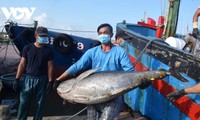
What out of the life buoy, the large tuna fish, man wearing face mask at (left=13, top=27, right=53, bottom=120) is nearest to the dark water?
A: the life buoy

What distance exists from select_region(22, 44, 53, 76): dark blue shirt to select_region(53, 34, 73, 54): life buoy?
187 inches

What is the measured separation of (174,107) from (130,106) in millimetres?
1884

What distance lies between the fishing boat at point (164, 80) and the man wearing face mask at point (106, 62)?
737 mm

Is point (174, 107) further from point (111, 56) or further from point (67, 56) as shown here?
point (67, 56)

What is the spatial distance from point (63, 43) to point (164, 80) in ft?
20.0

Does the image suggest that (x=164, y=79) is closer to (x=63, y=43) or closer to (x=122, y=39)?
(x=122, y=39)

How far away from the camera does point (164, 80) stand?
449cm

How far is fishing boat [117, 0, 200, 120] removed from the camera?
3.80 m

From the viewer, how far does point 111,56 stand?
392 centimetres

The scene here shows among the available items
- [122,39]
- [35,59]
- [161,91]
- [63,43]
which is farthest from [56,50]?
[161,91]

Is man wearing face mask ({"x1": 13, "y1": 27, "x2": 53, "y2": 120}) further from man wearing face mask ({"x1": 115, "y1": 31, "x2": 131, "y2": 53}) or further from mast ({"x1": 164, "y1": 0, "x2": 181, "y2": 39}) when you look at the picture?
mast ({"x1": 164, "y1": 0, "x2": 181, "y2": 39})

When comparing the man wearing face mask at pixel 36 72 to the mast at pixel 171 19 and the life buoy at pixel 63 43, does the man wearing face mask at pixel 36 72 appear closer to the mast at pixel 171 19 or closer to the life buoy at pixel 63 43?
the mast at pixel 171 19

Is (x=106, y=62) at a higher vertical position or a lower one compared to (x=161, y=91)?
higher

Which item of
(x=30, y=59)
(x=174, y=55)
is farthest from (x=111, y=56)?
(x=30, y=59)
